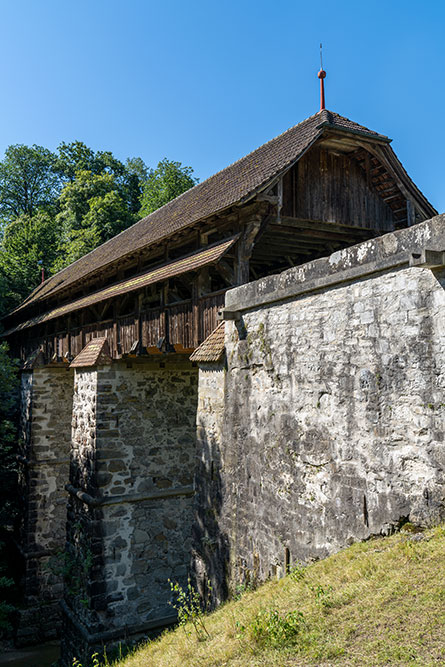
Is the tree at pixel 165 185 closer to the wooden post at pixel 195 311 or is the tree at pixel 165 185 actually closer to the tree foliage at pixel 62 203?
the tree foliage at pixel 62 203

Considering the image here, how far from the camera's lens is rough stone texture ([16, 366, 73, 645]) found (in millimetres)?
14219

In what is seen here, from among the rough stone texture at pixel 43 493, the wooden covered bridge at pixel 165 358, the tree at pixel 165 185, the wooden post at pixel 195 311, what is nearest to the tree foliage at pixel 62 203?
the tree at pixel 165 185

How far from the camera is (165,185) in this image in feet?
105

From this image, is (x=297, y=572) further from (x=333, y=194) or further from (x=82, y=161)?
(x=82, y=161)

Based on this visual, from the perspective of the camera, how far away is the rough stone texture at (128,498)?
1009 centimetres

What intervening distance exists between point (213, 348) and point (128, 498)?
5031mm

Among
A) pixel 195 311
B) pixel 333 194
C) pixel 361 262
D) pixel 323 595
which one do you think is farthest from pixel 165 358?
pixel 323 595

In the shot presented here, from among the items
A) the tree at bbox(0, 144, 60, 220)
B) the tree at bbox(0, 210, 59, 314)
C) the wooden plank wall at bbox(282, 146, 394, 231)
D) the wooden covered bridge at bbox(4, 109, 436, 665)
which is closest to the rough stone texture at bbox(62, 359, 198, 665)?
the wooden covered bridge at bbox(4, 109, 436, 665)

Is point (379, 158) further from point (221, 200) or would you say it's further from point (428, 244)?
point (428, 244)

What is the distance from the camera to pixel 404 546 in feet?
12.1

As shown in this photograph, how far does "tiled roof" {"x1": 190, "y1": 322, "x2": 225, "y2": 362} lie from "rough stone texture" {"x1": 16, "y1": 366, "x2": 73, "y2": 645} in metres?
9.90

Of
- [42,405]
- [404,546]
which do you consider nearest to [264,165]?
[404,546]

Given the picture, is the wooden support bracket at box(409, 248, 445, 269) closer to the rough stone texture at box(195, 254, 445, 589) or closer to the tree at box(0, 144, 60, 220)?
the rough stone texture at box(195, 254, 445, 589)

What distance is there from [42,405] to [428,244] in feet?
45.6
